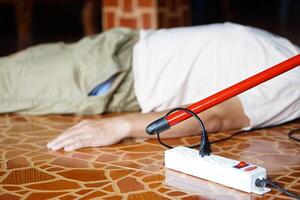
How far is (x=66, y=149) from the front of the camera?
70.4 inches

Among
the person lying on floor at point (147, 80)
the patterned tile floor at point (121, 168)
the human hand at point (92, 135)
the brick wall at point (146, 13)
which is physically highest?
the brick wall at point (146, 13)

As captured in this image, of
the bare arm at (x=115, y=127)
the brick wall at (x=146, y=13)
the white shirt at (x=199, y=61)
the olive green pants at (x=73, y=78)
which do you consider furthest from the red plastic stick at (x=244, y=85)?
the brick wall at (x=146, y=13)

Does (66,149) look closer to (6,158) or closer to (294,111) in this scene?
(6,158)

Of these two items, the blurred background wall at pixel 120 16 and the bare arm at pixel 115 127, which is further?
the blurred background wall at pixel 120 16

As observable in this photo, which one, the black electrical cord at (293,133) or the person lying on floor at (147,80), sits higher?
the person lying on floor at (147,80)

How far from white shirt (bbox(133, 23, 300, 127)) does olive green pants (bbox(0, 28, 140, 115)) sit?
74 mm

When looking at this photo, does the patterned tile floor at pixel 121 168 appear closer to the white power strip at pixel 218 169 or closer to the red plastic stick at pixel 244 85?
the white power strip at pixel 218 169

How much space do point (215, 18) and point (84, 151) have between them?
3370mm

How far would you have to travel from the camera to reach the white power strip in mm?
1438

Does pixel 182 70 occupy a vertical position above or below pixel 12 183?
above

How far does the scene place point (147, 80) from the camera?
206cm

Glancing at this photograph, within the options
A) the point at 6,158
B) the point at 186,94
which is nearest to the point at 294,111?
the point at 186,94

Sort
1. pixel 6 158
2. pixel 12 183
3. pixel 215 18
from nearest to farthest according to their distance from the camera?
pixel 12 183
pixel 6 158
pixel 215 18

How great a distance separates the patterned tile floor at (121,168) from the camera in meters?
1.46
